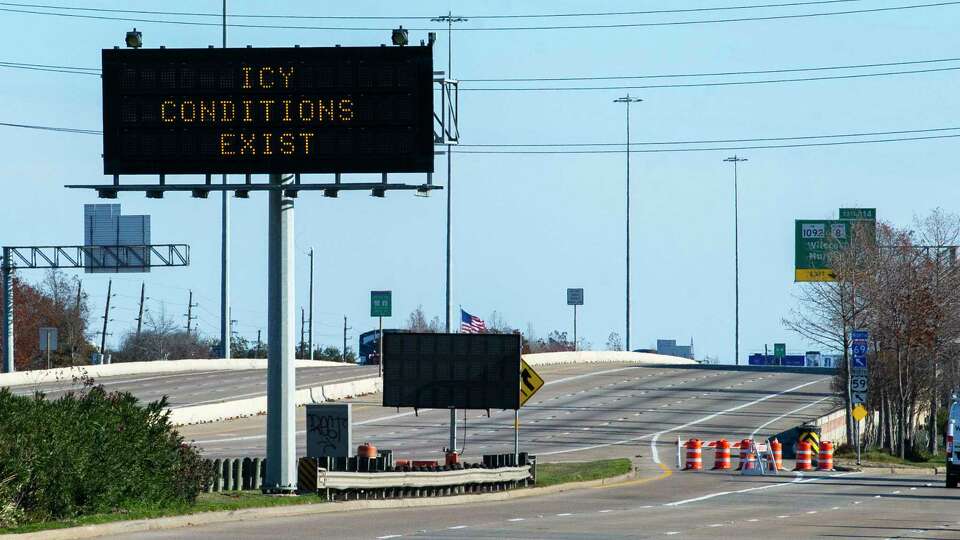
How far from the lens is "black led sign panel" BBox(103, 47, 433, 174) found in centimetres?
2916

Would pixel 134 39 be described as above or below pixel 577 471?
above

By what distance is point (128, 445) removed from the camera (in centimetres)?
2491

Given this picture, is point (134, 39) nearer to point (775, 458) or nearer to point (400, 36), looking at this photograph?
point (400, 36)

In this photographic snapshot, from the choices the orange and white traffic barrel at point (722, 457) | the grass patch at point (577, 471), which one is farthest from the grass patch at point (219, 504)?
the orange and white traffic barrel at point (722, 457)

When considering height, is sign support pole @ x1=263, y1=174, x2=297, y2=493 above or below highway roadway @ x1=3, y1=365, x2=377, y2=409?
above

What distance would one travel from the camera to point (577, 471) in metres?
42.1

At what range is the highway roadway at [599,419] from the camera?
56.8m

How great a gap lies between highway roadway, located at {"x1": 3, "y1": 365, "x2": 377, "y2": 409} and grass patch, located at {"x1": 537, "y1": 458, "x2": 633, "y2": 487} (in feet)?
87.2

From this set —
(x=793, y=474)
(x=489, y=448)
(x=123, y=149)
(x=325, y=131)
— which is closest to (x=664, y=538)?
(x=325, y=131)

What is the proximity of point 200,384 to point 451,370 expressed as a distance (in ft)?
148

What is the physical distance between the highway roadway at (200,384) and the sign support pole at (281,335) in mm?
36625

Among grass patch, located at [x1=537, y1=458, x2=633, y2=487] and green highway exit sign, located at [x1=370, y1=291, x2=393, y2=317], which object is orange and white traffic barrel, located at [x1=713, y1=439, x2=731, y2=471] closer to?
grass patch, located at [x1=537, y1=458, x2=633, y2=487]

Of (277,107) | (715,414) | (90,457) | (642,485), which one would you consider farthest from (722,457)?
(90,457)

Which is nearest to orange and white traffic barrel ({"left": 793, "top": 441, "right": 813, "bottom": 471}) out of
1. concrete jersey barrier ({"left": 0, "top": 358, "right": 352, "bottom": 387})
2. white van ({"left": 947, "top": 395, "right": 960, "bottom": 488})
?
white van ({"left": 947, "top": 395, "right": 960, "bottom": 488})
